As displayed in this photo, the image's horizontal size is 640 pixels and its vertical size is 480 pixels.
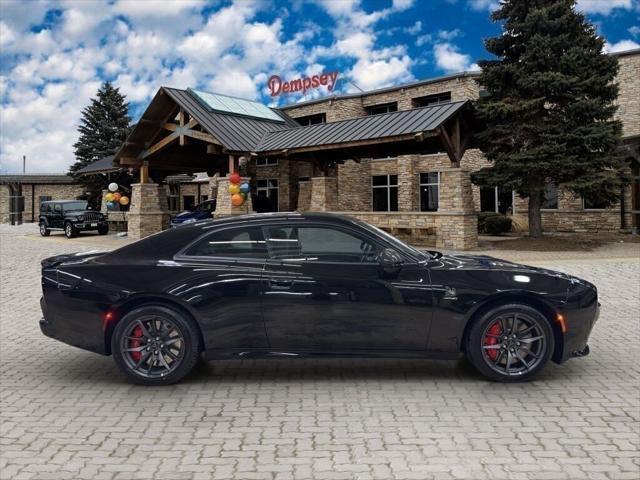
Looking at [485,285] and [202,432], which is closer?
[202,432]

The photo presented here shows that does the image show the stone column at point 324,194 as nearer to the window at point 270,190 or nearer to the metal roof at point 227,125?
the metal roof at point 227,125

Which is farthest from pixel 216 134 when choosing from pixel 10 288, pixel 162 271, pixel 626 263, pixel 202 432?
pixel 202 432

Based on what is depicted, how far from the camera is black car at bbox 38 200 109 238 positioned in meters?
29.1

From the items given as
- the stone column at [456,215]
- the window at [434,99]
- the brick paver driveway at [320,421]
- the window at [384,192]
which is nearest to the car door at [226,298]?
the brick paver driveway at [320,421]

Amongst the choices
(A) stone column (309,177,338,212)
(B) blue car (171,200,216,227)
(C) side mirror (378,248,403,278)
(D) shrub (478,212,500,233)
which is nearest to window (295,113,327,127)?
(B) blue car (171,200,216,227)

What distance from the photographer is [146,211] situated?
91.3 feet

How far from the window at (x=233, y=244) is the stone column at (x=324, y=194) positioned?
1807 centimetres

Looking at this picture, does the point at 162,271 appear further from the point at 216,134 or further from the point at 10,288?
the point at 216,134

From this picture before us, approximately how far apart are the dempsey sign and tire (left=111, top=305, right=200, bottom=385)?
33510mm

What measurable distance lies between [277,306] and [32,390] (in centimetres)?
227

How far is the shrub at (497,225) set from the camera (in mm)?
26406

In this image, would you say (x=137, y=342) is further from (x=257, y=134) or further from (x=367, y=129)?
(x=257, y=134)

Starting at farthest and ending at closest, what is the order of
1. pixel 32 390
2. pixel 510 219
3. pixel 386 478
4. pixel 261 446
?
pixel 510 219 < pixel 32 390 < pixel 261 446 < pixel 386 478

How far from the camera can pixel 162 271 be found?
521cm
